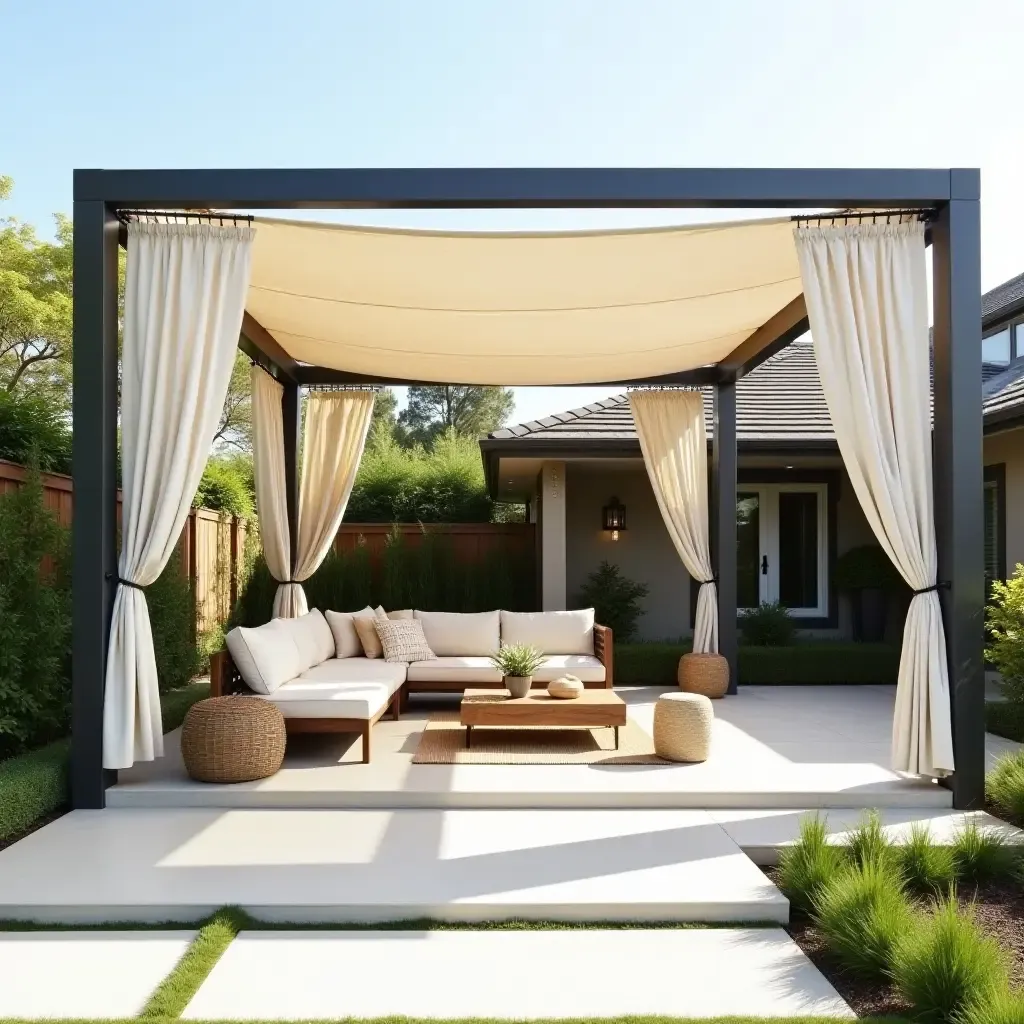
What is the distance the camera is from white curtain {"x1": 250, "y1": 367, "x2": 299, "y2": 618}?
29.5 feet

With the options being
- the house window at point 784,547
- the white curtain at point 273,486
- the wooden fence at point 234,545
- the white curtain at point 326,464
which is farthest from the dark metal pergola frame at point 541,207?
the house window at point 784,547

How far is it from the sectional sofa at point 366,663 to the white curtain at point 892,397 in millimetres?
3475

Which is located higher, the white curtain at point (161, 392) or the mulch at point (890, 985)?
the white curtain at point (161, 392)

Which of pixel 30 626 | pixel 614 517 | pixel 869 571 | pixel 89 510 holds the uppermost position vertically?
pixel 614 517

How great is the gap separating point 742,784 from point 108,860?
3.57 m

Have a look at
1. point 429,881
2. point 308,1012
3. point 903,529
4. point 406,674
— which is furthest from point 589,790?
point 406,674

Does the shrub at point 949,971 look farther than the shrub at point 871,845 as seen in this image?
No

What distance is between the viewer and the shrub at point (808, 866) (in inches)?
155

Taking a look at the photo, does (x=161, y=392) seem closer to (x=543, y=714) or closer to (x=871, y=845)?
(x=543, y=714)

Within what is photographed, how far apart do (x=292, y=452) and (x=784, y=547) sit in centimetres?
662

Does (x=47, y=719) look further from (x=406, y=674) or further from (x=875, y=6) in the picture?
(x=875, y=6)

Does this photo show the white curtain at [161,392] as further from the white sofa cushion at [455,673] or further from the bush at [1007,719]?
the bush at [1007,719]

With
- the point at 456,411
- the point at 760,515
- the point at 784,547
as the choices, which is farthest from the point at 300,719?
the point at 456,411

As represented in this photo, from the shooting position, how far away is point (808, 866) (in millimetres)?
4020
